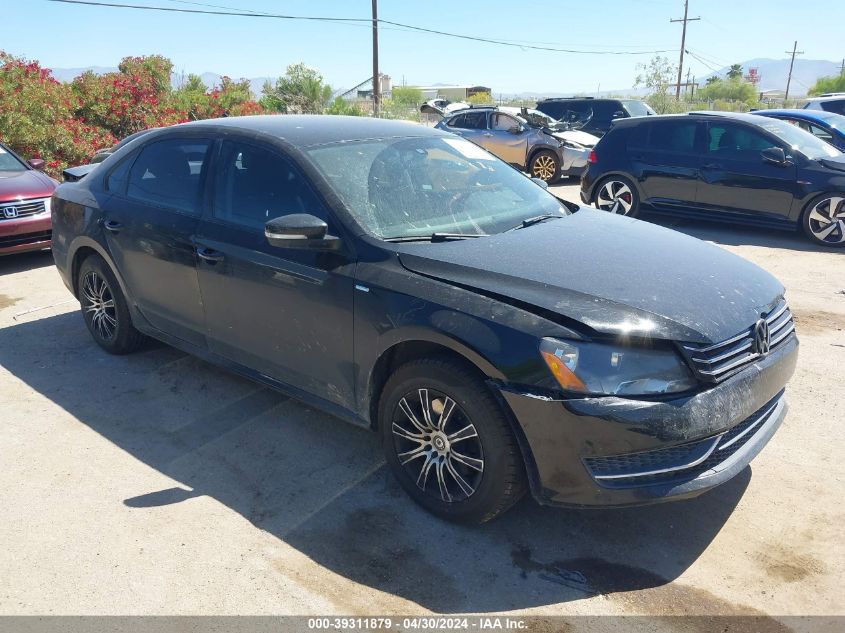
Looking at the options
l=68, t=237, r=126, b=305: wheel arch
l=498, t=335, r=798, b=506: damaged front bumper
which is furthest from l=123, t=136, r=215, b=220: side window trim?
l=498, t=335, r=798, b=506: damaged front bumper

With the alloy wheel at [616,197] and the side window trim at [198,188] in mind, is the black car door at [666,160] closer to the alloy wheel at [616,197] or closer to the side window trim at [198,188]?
the alloy wheel at [616,197]

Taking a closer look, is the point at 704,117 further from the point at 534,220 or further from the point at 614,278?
the point at 614,278

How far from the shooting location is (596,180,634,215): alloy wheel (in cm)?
1001

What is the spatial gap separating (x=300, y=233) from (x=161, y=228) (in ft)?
4.92

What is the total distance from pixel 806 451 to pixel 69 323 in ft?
18.8

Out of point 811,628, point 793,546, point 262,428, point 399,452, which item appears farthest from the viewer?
point 262,428

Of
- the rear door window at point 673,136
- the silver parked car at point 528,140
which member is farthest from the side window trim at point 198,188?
the silver parked car at point 528,140

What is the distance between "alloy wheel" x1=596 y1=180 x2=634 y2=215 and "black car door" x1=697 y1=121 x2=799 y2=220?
3.29 feet

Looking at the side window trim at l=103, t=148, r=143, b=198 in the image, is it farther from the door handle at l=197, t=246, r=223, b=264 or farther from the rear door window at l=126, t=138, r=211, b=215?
the door handle at l=197, t=246, r=223, b=264

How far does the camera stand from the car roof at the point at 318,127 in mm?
3979

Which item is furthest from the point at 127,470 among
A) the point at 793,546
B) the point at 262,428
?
the point at 793,546

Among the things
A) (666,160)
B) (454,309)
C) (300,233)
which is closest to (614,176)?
(666,160)

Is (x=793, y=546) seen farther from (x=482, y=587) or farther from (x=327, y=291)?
(x=327, y=291)

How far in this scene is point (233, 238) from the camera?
3.96 meters
